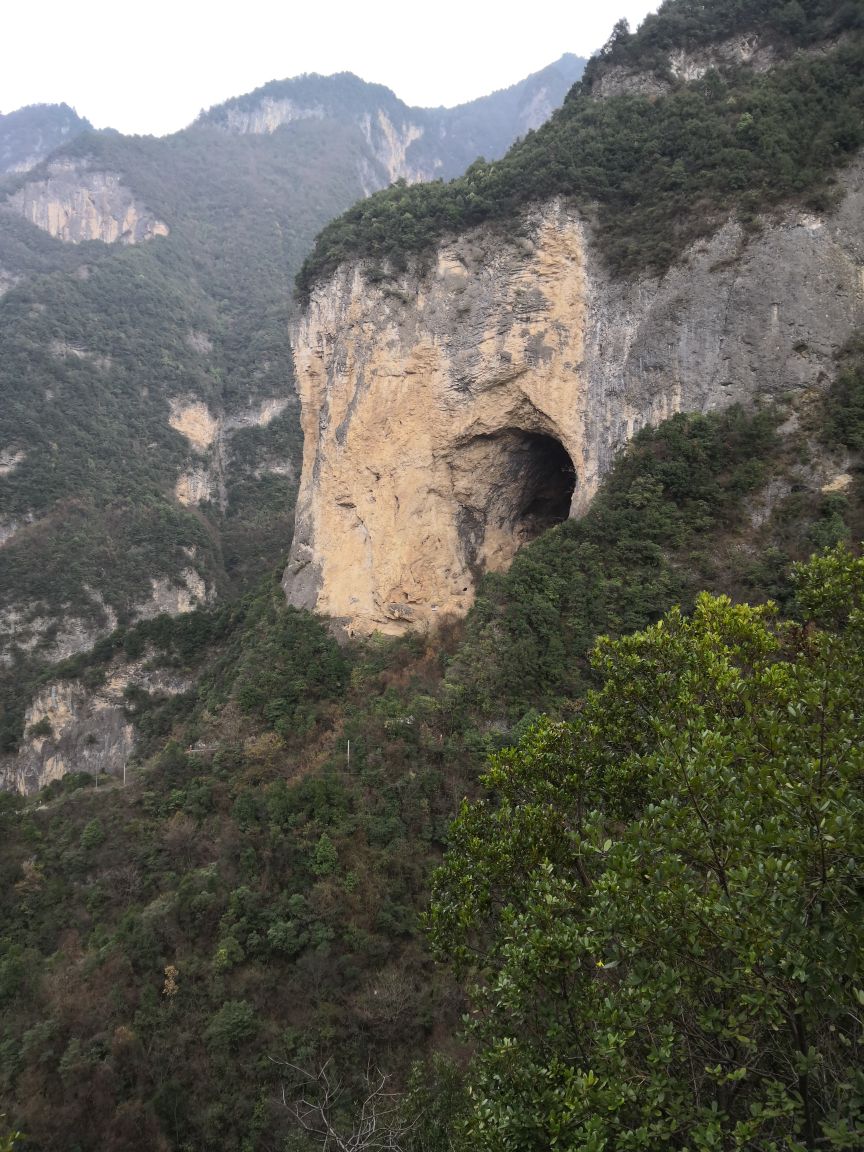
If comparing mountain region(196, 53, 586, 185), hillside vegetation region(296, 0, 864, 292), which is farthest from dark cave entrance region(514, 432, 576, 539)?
mountain region(196, 53, 586, 185)

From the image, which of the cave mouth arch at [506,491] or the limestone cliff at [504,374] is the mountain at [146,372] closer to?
the limestone cliff at [504,374]

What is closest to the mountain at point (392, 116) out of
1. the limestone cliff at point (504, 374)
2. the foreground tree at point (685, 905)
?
the limestone cliff at point (504, 374)

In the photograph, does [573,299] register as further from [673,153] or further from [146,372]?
[146,372]

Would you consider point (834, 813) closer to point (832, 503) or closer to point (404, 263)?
point (832, 503)

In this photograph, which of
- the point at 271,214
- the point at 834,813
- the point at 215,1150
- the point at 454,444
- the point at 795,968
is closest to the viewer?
the point at 795,968

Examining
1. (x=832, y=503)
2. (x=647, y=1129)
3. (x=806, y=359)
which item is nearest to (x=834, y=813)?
(x=647, y=1129)

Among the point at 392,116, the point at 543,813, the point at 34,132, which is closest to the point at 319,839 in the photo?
the point at 543,813

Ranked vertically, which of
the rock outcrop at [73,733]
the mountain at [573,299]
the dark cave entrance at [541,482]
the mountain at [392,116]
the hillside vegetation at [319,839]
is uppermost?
the mountain at [392,116]
